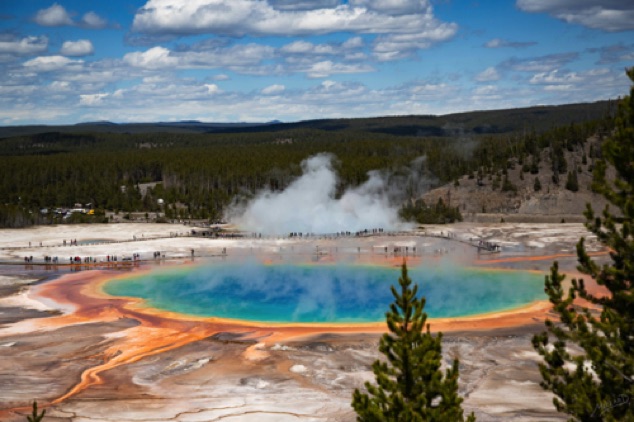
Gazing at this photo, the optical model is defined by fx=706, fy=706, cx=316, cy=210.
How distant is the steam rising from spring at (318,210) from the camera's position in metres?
74.6

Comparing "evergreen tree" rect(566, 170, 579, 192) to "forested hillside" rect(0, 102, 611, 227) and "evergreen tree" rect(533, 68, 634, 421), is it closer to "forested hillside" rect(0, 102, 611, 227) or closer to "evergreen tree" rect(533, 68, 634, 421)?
"forested hillside" rect(0, 102, 611, 227)

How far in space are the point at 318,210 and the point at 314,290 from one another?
32.2 m

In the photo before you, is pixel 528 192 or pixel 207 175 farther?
pixel 207 175

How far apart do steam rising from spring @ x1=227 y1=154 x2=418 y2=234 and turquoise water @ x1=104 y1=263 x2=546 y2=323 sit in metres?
19.6

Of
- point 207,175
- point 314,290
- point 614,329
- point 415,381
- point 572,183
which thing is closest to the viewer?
point 415,381

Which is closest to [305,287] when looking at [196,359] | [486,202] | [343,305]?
[343,305]

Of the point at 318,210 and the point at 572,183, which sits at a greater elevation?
the point at 572,183

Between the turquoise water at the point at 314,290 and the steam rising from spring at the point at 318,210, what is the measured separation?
Answer: 19.6m

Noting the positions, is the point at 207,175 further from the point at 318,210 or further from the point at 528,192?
the point at 528,192

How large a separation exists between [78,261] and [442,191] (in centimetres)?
5380

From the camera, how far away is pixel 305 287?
47000 mm

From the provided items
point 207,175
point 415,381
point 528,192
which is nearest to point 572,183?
point 528,192

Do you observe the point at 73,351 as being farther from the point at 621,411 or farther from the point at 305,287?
the point at 621,411

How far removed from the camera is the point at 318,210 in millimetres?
77750
